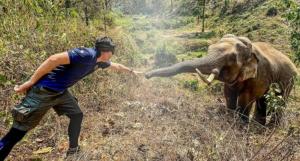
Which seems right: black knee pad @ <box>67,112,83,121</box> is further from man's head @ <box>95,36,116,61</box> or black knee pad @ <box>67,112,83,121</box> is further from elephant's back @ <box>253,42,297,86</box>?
elephant's back @ <box>253,42,297,86</box>

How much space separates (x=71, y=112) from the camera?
4703mm

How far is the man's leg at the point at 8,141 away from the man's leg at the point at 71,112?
516mm

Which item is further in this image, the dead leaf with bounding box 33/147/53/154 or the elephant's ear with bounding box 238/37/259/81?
the elephant's ear with bounding box 238/37/259/81

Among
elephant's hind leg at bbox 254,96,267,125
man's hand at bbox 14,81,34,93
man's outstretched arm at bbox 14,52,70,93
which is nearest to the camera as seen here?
man's outstretched arm at bbox 14,52,70,93

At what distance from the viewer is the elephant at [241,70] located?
6.37 m

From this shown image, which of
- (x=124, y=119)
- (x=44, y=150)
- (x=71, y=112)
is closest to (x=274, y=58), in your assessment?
(x=124, y=119)

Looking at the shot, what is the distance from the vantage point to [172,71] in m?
6.20

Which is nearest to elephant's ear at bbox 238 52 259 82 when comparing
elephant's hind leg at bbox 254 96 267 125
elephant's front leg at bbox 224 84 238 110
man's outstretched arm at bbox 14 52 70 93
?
elephant's front leg at bbox 224 84 238 110

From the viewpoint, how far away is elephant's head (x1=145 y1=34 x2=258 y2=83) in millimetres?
6328

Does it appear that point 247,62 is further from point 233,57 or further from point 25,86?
point 25,86

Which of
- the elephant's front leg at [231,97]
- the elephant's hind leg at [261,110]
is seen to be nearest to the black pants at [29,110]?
the elephant's front leg at [231,97]

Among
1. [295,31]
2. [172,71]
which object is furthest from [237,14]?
[172,71]

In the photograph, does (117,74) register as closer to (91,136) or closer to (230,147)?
(91,136)

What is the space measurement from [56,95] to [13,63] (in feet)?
7.16
